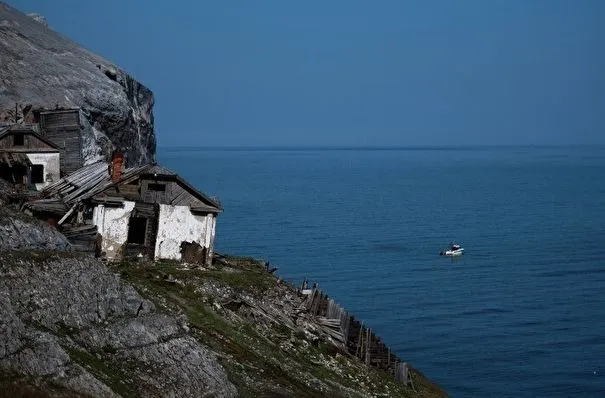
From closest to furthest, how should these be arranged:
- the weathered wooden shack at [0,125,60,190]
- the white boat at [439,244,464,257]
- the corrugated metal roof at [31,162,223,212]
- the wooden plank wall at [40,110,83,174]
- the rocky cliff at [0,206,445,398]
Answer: the rocky cliff at [0,206,445,398] < the corrugated metal roof at [31,162,223,212] < the weathered wooden shack at [0,125,60,190] < the wooden plank wall at [40,110,83,174] < the white boat at [439,244,464,257]

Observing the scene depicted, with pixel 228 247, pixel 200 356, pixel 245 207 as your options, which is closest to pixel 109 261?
pixel 200 356

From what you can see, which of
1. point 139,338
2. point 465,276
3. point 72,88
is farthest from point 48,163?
point 465,276

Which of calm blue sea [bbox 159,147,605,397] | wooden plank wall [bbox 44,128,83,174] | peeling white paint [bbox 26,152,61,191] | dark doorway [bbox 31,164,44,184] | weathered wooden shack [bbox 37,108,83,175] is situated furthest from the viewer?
weathered wooden shack [bbox 37,108,83,175]

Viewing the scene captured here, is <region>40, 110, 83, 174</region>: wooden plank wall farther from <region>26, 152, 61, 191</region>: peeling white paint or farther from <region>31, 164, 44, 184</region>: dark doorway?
<region>31, 164, 44, 184</region>: dark doorway

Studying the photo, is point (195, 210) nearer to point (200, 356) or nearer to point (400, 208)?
point (200, 356)

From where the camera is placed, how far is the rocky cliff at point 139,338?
2866cm

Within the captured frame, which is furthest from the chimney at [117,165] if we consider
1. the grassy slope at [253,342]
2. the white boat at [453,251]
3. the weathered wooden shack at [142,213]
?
the white boat at [453,251]

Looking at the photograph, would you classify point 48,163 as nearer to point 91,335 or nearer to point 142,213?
point 142,213

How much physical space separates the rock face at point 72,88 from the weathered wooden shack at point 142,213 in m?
21.9

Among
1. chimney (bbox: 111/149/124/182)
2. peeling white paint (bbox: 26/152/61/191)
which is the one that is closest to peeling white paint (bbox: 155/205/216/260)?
chimney (bbox: 111/149/124/182)

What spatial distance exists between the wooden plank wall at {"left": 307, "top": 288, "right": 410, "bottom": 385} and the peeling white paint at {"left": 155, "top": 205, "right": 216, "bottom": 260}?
6.77m

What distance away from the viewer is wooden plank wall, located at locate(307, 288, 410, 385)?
163ft

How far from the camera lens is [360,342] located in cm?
5147

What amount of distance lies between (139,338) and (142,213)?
1649cm
